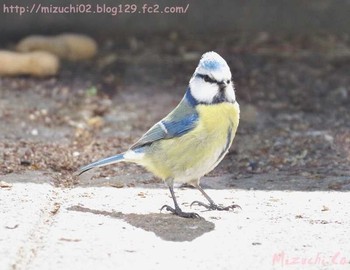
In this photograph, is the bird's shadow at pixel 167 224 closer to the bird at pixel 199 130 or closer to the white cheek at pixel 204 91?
the bird at pixel 199 130

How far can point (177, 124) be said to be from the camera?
4.14m

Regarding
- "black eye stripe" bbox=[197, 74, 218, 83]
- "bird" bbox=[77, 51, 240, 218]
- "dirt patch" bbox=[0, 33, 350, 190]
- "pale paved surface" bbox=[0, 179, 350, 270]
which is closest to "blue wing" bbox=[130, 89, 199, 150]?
"bird" bbox=[77, 51, 240, 218]

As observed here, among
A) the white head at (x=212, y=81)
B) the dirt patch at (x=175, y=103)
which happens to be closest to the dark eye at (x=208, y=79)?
the white head at (x=212, y=81)

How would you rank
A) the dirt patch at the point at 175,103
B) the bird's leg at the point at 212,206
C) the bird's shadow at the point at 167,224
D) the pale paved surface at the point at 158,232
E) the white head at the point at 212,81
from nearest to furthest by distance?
the pale paved surface at the point at 158,232, the bird's shadow at the point at 167,224, the white head at the point at 212,81, the bird's leg at the point at 212,206, the dirt patch at the point at 175,103

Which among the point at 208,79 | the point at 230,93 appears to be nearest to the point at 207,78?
the point at 208,79

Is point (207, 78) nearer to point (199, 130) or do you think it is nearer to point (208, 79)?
point (208, 79)

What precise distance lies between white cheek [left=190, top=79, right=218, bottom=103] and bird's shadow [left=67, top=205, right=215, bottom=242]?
1.84 ft

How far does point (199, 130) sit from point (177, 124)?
0.38 ft

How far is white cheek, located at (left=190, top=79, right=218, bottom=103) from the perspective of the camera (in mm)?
4145

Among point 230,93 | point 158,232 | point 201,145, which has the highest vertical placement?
point 230,93

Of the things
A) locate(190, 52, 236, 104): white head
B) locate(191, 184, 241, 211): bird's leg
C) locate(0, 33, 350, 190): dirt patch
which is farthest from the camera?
locate(0, 33, 350, 190): dirt patch

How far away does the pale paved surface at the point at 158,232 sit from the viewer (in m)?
3.45

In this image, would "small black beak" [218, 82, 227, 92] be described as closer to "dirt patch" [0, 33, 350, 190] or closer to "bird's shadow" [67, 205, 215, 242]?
"bird's shadow" [67, 205, 215, 242]

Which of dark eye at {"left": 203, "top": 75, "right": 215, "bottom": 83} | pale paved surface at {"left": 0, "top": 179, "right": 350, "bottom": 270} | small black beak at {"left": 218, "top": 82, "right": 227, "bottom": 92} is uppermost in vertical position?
dark eye at {"left": 203, "top": 75, "right": 215, "bottom": 83}
